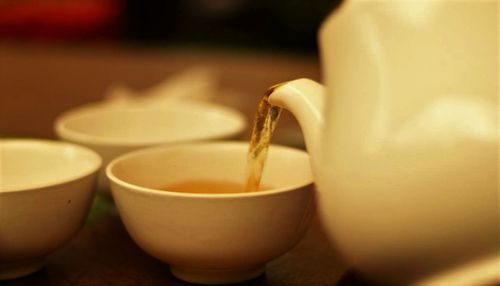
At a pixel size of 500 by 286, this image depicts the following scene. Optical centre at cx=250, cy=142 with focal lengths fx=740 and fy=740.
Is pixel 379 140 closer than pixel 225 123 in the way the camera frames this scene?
Yes

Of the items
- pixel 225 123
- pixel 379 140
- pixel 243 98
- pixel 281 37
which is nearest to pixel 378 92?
pixel 379 140

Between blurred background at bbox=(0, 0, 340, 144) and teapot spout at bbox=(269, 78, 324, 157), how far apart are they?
526 millimetres

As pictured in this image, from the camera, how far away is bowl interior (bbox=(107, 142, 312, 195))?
0.71 metres

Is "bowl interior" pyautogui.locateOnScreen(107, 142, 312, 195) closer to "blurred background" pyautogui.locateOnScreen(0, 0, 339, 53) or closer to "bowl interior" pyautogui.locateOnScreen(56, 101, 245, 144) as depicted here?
"bowl interior" pyautogui.locateOnScreen(56, 101, 245, 144)

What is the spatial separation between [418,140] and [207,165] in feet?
1.05

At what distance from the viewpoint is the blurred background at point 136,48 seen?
1612mm

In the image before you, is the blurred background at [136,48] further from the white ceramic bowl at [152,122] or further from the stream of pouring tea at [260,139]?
the stream of pouring tea at [260,139]

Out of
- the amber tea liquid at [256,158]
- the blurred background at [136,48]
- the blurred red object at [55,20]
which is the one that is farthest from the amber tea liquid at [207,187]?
the blurred red object at [55,20]

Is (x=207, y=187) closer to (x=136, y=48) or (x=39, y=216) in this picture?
(x=39, y=216)

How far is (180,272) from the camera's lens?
24.7 inches

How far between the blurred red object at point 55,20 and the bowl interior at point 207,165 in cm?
239

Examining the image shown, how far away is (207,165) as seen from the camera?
2.44ft

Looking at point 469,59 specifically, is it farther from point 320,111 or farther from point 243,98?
point 243,98

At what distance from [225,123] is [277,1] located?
2506mm
